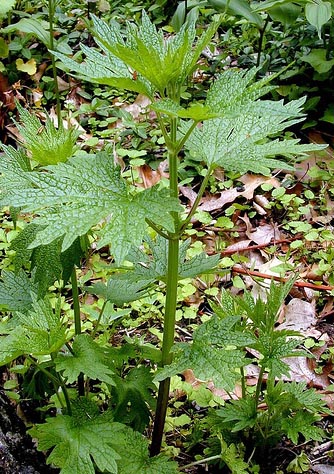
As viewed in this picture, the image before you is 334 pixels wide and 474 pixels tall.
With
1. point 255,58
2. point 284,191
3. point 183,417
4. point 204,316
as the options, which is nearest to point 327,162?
point 284,191

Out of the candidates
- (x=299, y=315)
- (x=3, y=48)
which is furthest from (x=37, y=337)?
(x=3, y=48)

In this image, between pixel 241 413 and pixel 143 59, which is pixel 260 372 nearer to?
pixel 241 413

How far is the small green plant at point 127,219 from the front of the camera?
130 cm

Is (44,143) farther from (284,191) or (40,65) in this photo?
(40,65)

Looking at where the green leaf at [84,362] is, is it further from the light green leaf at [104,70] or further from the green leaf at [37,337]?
the light green leaf at [104,70]

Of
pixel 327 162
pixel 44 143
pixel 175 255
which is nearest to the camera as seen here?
pixel 175 255

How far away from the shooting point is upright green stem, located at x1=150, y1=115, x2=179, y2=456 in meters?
1.47

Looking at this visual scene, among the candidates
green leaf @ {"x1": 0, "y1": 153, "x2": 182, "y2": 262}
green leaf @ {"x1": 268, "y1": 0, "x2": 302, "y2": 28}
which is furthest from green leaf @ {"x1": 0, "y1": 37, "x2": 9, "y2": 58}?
green leaf @ {"x1": 0, "y1": 153, "x2": 182, "y2": 262}

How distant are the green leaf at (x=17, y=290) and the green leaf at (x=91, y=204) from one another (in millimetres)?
463

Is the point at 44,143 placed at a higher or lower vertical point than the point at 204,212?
higher

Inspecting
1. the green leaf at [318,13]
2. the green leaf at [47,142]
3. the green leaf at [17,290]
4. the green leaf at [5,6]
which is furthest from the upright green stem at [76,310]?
the green leaf at [5,6]

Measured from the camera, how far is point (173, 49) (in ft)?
4.71

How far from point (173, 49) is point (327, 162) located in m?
2.25

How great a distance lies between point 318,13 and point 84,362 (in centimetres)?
242
